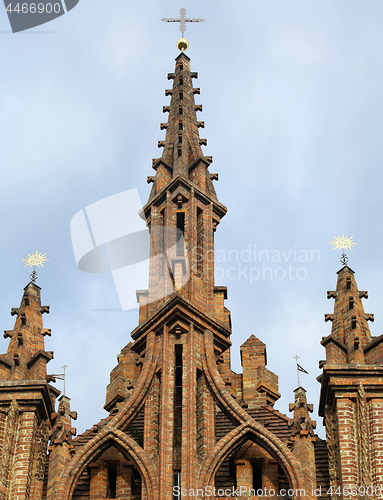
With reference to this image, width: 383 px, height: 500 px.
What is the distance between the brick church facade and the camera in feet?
67.8

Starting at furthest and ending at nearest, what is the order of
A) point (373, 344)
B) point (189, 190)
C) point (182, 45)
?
point (182, 45), point (189, 190), point (373, 344)

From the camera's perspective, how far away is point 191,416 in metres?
21.5

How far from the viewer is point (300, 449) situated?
2089 centimetres

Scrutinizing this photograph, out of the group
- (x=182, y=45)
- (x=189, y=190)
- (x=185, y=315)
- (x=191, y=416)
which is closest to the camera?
(x=191, y=416)

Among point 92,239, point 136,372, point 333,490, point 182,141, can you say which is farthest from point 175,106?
point 333,490

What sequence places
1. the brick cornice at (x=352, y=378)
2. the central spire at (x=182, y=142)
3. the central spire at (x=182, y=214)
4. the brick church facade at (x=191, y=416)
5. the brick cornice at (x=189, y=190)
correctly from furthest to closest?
the central spire at (x=182, y=142)
the brick cornice at (x=189, y=190)
the central spire at (x=182, y=214)
the brick cornice at (x=352, y=378)
the brick church facade at (x=191, y=416)

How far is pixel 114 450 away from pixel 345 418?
464 centimetres

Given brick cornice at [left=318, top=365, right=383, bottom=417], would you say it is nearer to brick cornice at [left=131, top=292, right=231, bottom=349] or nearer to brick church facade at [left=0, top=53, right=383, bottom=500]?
brick church facade at [left=0, top=53, right=383, bottom=500]

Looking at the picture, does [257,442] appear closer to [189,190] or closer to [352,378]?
[352,378]

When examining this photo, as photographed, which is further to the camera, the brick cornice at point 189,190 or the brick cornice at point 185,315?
the brick cornice at point 189,190

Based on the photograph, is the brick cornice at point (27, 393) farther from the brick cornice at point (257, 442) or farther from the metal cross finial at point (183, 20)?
the metal cross finial at point (183, 20)

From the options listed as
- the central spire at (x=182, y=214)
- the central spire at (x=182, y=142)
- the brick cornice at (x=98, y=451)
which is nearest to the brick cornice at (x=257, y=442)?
the brick cornice at (x=98, y=451)

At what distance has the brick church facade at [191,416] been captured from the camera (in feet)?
67.8

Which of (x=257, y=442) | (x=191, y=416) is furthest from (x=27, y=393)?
(x=257, y=442)
